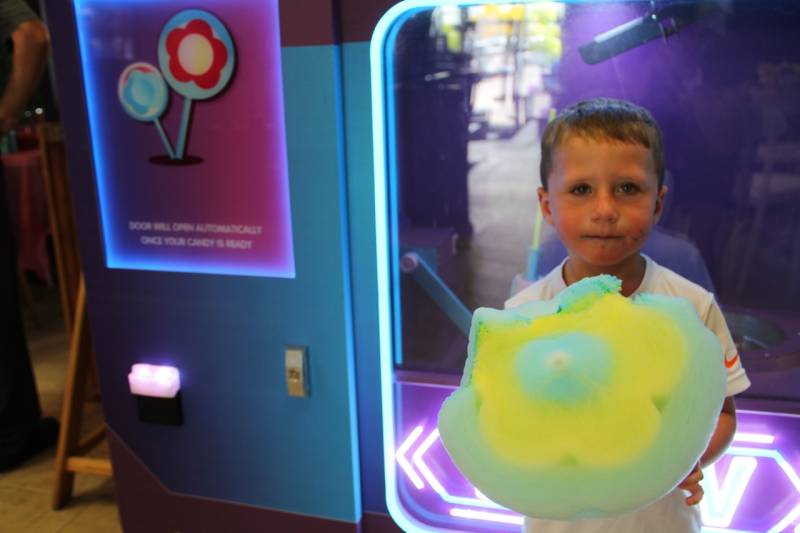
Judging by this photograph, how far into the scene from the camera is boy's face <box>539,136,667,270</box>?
38.1 inches

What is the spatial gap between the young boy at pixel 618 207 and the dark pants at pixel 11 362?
2.06 meters

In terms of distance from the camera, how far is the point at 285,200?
1.57 m

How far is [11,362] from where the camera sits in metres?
2.49

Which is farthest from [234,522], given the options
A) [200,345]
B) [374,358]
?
[374,358]

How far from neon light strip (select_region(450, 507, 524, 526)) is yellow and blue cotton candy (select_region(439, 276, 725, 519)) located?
2.75 feet

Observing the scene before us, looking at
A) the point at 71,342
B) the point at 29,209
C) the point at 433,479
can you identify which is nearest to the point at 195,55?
the point at 433,479

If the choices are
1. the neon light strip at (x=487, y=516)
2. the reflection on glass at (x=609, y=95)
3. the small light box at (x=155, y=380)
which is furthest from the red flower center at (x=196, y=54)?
the neon light strip at (x=487, y=516)

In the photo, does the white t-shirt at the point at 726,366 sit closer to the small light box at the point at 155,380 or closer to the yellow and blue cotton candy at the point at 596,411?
the yellow and blue cotton candy at the point at 596,411

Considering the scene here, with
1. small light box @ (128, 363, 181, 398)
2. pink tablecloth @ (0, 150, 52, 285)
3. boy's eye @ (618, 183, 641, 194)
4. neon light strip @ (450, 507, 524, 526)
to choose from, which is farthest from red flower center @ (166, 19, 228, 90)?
pink tablecloth @ (0, 150, 52, 285)

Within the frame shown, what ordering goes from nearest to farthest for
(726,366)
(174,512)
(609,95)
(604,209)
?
(604,209) < (726,366) < (609,95) < (174,512)

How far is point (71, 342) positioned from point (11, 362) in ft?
0.75

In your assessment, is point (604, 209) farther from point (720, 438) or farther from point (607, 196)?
point (720, 438)

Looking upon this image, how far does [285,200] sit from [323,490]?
2.37 feet

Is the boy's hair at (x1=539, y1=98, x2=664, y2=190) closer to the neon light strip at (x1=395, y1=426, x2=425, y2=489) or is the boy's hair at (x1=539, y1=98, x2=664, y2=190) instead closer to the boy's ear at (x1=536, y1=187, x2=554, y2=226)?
the boy's ear at (x1=536, y1=187, x2=554, y2=226)
